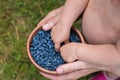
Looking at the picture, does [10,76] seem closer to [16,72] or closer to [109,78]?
[16,72]

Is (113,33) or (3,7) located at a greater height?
(3,7)

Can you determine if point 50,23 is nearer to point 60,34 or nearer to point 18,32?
point 60,34

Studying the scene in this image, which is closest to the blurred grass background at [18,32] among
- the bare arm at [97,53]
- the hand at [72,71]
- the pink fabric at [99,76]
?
the pink fabric at [99,76]

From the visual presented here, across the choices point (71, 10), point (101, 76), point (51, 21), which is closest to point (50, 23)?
point (51, 21)

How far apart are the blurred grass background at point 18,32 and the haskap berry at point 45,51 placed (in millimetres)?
336

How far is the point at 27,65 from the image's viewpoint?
73.5 inches

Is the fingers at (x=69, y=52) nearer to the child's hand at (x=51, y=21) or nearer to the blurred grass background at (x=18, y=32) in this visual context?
the child's hand at (x=51, y=21)

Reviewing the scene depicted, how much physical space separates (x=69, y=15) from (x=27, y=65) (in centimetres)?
50

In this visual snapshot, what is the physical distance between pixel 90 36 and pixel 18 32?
598 millimetres

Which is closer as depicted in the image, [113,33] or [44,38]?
[113,33]

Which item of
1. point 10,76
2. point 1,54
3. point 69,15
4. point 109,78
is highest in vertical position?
point 69,15

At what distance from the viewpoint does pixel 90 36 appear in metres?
1.49

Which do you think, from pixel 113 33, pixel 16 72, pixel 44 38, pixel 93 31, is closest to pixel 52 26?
pixel 44 38

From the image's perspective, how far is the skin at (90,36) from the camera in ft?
4.33
